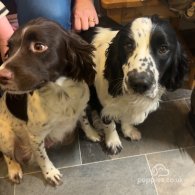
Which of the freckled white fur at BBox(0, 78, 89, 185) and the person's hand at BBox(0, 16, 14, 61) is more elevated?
the person's hand at BBox(0, 16, 14, 61)

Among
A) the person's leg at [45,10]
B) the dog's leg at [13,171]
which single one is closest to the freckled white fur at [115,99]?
the person's leg at [45,10]

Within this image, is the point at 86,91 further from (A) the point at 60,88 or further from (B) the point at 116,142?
(B) the point at 116,142

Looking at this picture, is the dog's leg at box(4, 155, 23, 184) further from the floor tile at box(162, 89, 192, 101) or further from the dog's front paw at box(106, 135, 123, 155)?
the floor tile at box(162, 89, 192, 101)

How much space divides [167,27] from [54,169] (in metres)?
1.03

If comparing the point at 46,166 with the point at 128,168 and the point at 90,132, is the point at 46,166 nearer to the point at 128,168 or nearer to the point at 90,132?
the point at 90,132

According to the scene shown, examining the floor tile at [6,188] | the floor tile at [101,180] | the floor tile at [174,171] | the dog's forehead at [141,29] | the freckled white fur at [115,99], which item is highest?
the dog's forehead at [141,29]

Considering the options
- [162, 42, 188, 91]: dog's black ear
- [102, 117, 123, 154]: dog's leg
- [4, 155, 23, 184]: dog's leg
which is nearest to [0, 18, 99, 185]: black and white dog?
[4, 155, 23, 184]: dog's leg

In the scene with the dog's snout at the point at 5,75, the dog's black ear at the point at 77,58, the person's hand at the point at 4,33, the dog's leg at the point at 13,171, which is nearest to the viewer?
the dog's snout at the point at 5,75

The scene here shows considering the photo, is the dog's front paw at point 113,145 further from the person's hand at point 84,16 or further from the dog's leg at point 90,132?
the person's hand at point 84,16

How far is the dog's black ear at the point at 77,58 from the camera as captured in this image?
4.60 feet

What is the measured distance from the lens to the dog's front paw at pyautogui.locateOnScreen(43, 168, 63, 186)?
6.35 feet

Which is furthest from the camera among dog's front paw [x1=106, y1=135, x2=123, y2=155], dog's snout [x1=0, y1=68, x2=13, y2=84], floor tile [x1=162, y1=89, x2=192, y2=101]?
floor tile [x1=162, y1=89, x2=192, y2=101]

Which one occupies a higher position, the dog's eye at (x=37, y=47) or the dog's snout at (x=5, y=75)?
the dog's eye at (x=37, y=47)

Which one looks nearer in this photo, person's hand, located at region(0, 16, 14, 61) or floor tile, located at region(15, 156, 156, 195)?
person's hand, located at region(0, 16, 14, 61)
